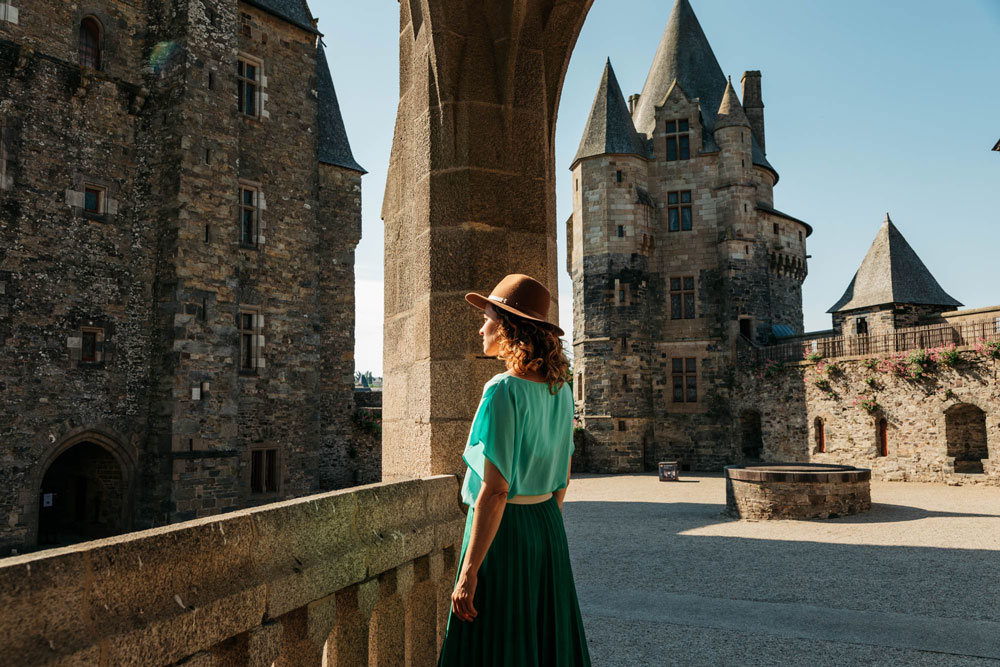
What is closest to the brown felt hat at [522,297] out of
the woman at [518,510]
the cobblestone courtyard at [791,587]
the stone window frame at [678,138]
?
the woman at [518,510]

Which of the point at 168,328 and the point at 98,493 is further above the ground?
the point at 168,328

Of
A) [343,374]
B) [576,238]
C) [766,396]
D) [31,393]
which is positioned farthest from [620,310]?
[31,393]

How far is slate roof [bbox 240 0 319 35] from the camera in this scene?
16.7 meters

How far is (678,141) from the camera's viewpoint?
26469 mm

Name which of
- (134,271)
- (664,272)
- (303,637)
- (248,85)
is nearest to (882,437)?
(664,272)

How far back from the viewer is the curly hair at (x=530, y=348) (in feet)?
8.09

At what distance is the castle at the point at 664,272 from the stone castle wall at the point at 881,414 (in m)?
1.88

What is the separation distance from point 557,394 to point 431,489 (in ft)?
3.46

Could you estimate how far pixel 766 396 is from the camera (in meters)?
23.8

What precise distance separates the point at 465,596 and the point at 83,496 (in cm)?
1471

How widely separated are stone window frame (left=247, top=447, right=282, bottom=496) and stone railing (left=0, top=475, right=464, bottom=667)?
14.1 metres

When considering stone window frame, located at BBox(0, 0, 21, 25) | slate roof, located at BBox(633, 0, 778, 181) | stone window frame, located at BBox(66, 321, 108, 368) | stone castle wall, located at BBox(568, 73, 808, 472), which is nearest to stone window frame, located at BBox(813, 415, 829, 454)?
stone castle wall, located at BBox(568, 73, 808, 472)

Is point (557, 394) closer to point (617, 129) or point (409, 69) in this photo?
point (409, 69)

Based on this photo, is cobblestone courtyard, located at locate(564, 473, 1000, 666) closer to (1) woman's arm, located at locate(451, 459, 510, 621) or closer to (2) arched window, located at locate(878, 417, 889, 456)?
(1) woman's arm, located at locate(451, 459, 510, 621)
